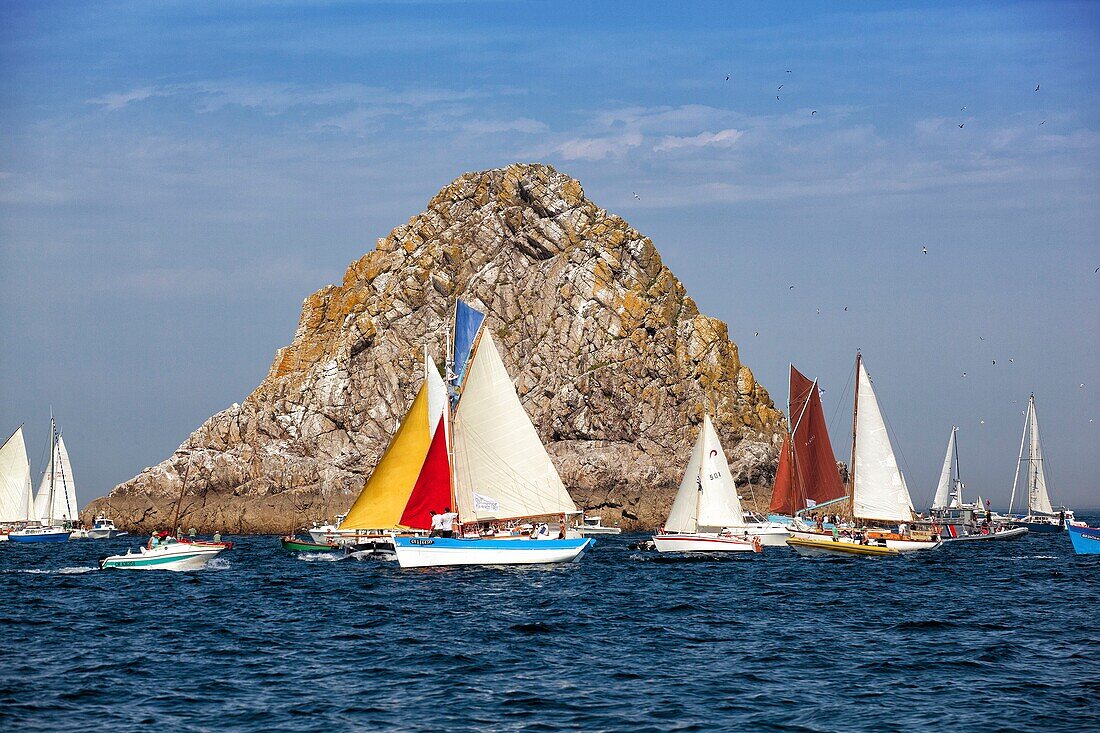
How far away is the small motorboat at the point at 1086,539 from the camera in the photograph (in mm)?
88750

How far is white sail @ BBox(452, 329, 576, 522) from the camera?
2721 inches

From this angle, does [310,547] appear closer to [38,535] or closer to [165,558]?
[165,558]

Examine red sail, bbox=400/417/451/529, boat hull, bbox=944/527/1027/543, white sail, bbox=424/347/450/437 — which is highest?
white sail, bbox=424/347/450/437

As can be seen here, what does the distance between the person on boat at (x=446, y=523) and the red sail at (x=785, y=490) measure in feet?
136

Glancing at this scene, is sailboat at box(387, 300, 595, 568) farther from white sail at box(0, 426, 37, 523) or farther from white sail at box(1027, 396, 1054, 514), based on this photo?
white sail at box(1027, 396, 1054, 514)

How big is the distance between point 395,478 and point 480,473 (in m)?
6.30

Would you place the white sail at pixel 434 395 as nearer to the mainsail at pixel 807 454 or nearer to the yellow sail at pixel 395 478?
the yellow sail at pixel 395 478

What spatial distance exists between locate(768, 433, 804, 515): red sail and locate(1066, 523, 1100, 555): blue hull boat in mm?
21904

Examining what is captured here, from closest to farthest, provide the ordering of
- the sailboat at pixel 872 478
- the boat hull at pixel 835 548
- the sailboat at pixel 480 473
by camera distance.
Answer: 1. the sailboat at pixel 480 473
2. the boat hull at pixel 835 548
3. the sailboat at pixel 872 478

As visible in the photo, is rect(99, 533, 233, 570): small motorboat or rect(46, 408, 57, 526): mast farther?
rect(46, 408, 57, 526): mast

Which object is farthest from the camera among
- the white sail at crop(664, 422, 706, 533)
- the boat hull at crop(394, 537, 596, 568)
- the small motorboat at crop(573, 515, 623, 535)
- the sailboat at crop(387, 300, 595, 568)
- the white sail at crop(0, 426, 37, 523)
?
the white sail at crop(0, 426, 37, 523)

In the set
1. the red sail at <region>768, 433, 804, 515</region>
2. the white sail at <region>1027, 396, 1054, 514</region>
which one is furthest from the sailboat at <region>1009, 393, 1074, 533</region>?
the red sail at <region>768, 433, 804, 515</region>

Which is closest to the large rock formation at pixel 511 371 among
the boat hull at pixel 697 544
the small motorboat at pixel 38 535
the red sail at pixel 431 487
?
the small motorboat at pixel 38 535

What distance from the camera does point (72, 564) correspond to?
87.4 metres
